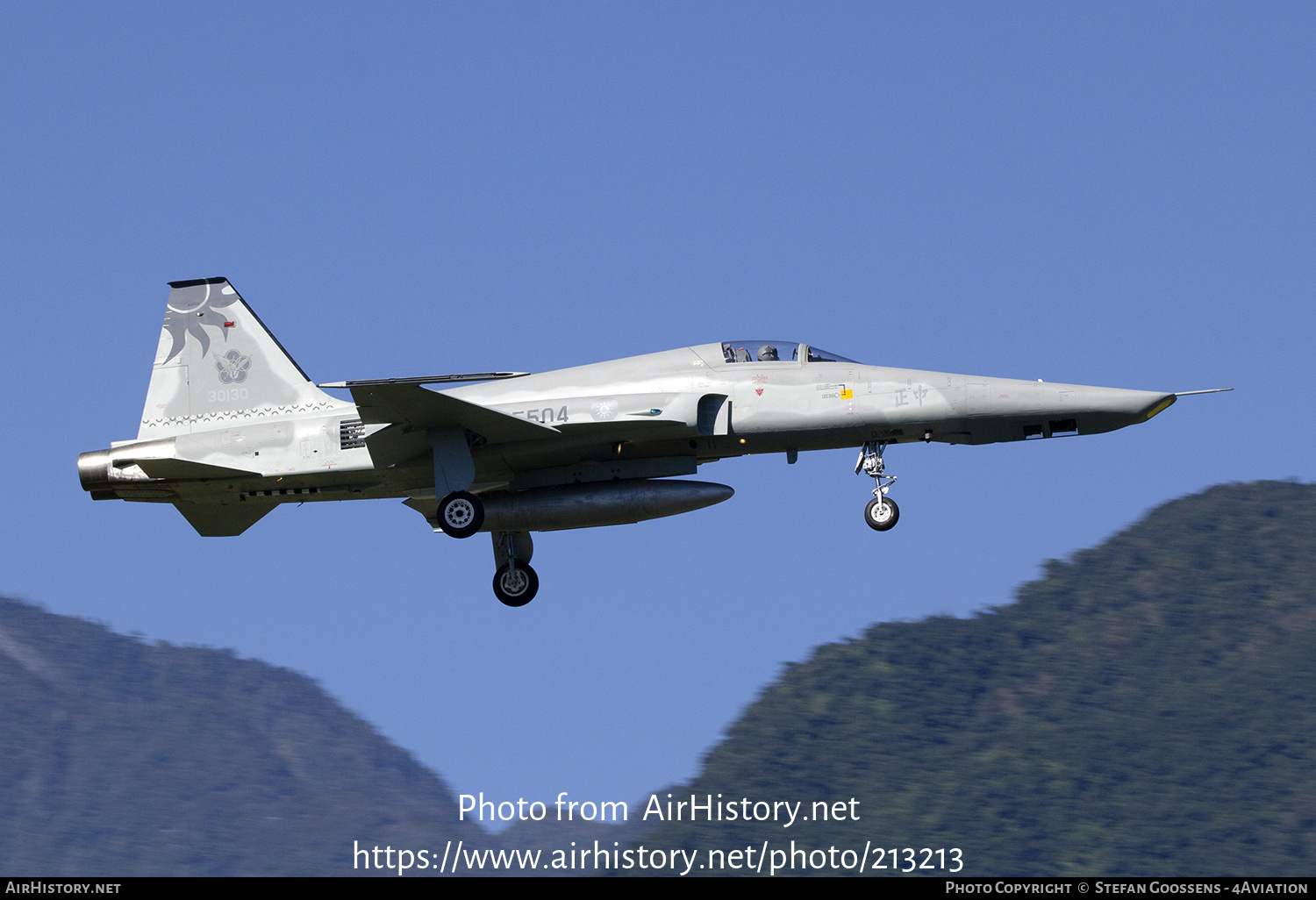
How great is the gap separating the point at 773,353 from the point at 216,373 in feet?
30.9

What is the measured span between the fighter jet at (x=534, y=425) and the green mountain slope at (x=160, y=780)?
94121 mm

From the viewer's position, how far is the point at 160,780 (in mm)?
144375

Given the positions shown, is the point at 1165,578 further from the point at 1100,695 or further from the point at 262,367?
the point at 262,367

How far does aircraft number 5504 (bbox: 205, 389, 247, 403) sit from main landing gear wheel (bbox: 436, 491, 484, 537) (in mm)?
4370

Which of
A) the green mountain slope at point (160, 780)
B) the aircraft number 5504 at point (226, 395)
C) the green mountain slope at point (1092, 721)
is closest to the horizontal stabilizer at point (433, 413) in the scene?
the aircraft number 5504 at point (226, 395)

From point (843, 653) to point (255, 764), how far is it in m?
88.8

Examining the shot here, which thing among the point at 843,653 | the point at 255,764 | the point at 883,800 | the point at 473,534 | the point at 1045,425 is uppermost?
the point at 1045,425

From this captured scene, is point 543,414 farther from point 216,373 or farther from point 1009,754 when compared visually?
point 1009,754

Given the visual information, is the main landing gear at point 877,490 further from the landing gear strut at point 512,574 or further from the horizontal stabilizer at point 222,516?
the horizontal stabilizer at point 222,516

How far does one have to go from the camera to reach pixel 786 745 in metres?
106

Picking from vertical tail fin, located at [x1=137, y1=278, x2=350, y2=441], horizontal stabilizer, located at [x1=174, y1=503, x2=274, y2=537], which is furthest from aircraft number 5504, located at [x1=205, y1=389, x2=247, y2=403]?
horizontal stabilizer, located at [x1=174, y1=503, x2=274, y2=537]

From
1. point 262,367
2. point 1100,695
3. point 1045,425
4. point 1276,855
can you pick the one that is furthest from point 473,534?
point 1100,695

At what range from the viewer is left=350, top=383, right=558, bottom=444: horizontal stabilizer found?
21656 millimetres

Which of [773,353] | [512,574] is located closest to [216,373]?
[512,574]
